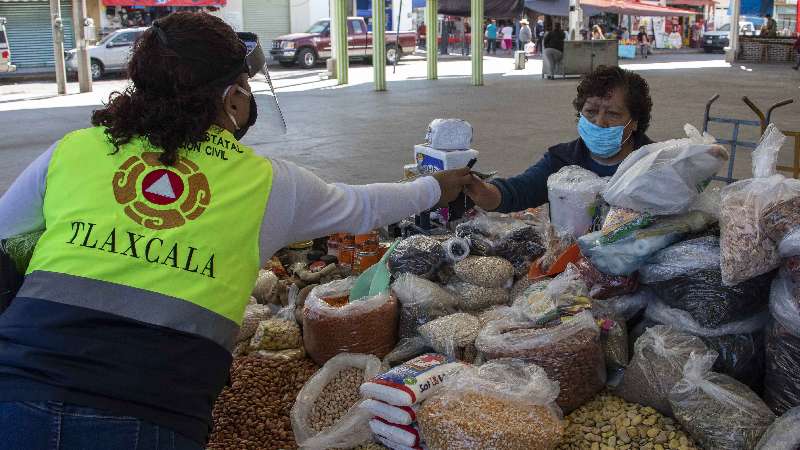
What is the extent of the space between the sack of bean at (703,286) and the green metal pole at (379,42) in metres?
15.3

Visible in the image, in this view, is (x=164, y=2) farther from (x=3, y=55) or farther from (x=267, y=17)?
(x=3, y=55)

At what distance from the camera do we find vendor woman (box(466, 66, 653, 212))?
3473mm

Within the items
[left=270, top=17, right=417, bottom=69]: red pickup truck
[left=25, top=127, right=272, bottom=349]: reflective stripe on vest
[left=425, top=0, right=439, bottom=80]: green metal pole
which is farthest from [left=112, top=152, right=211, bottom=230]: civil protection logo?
[left=270, top=17, right=417, bottom=69]: red pickup truck

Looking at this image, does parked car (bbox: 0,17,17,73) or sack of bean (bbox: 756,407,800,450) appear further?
parked car (bbox: 0,17,17,73)

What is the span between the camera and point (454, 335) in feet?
9.40

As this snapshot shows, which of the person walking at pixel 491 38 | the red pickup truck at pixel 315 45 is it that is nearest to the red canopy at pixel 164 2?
the red pickup truck at pixel 315 45

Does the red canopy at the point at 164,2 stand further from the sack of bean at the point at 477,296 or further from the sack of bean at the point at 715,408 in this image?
the sack of bean at the point at 715,408

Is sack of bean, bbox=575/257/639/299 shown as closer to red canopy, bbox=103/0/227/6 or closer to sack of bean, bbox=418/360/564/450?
sack of bean, bbox=418/360/564/450

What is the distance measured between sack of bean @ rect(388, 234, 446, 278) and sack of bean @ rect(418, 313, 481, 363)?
0.41m

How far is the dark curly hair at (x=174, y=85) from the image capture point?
171 centimetres

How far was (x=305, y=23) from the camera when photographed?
3116 cm

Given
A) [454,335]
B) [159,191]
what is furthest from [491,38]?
[159,191]

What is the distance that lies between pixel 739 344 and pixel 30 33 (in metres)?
26.9

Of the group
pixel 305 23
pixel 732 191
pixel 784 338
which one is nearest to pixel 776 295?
pixel 784 338
